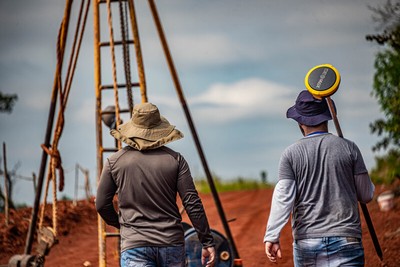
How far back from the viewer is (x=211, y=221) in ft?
50.3

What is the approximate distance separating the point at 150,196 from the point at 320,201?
1.17 metres

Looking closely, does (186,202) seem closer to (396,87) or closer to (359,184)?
(359,184)

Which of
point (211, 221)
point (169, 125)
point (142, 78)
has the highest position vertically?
point (142, 78)

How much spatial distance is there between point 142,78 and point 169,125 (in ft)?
13.8

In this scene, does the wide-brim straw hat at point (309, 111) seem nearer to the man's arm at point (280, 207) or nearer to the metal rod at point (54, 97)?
the man's arm at point (280, 207)

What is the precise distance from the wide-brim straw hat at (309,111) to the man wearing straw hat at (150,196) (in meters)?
0.85

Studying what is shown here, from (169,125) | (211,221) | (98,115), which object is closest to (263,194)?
(211,221)

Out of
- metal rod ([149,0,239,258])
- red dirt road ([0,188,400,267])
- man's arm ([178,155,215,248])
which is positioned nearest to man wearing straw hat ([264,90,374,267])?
man's arm ([178,155,215,248])

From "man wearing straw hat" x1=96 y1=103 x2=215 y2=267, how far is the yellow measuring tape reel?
3.36ft

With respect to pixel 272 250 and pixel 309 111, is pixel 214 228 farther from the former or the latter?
pixel 272 250

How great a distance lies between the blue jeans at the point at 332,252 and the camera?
209 inches

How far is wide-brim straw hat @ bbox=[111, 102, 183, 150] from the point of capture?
5824mm

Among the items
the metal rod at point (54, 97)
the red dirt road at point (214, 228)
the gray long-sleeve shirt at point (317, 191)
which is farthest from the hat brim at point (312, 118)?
the red dirt road at point (214, 228)

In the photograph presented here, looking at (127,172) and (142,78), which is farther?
(142,78)
